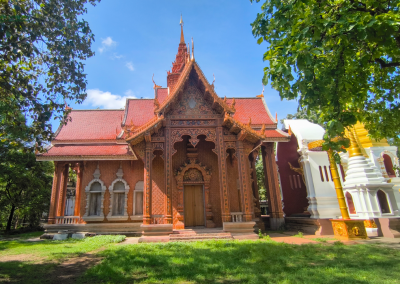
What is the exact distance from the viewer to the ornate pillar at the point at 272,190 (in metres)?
13.0

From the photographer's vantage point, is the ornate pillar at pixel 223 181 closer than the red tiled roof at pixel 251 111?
Yes

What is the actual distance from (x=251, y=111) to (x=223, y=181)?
7.52 m

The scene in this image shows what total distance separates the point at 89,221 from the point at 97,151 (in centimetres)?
357

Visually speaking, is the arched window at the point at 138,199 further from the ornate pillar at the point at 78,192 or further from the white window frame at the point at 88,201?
the ornate pillar at the point at 78,192

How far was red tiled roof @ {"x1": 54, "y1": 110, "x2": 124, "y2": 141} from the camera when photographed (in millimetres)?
14570

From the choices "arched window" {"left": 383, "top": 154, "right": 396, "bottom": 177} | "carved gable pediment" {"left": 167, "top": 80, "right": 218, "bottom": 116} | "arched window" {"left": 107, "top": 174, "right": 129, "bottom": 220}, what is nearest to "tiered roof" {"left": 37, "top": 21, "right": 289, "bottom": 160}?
"carved gable pediment" {"left": 167, "top": 80, "right": 218, "bottom": 116}

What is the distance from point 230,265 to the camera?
5.29m

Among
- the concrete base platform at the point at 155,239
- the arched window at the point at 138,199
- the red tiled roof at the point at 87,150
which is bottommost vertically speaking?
the concrete base platform at the point at 155,239

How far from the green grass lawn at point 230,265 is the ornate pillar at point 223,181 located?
2.36 m

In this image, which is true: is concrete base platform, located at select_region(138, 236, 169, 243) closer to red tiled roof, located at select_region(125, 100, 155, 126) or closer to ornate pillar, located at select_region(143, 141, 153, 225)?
ornate pillar, located at select_region(143, 141, 153, 225)

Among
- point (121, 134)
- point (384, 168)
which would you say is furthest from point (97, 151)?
point (384, 168)

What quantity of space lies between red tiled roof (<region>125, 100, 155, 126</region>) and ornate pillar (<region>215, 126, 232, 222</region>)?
6.28 meters

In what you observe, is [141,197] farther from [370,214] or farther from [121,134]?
[370,214]

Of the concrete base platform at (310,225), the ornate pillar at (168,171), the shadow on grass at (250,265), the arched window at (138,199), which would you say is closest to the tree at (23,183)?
the arched window at (138,199)
